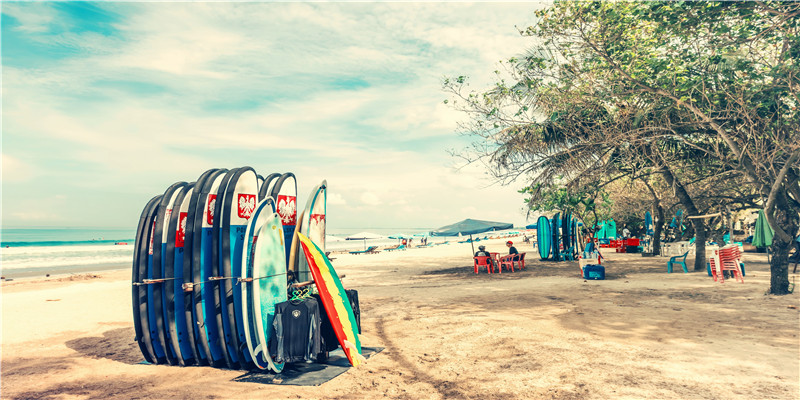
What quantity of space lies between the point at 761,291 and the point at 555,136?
22.7ft

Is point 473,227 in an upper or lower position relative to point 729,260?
upper

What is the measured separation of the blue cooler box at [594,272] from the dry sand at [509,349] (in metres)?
1.82

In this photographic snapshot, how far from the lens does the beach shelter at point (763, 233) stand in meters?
11.0

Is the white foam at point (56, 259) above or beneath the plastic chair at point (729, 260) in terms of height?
beneath

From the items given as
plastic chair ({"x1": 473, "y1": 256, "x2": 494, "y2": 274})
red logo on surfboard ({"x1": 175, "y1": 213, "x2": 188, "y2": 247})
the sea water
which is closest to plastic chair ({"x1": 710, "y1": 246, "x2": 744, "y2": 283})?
plastic chair ({"x1": 473, "y1": 256, "x2": 494, "y2": 274})

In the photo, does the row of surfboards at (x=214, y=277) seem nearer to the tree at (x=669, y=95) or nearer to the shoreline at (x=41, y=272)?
the tree at (x=669, y=95)

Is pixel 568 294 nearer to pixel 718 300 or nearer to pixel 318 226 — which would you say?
pixel 718 300

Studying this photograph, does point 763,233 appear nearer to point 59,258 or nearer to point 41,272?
point 41,272

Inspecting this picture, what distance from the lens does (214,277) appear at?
5887 mm

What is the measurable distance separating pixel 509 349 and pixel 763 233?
8.91 meters

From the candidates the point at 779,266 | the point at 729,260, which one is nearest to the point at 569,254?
the point at 729,260

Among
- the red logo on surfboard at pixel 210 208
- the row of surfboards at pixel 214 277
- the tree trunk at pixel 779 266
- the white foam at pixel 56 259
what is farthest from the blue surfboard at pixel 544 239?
the white foam at pixel 56 259

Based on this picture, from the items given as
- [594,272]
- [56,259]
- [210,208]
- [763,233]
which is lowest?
[56,259]

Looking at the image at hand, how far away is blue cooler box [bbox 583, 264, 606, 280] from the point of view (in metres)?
13.9
